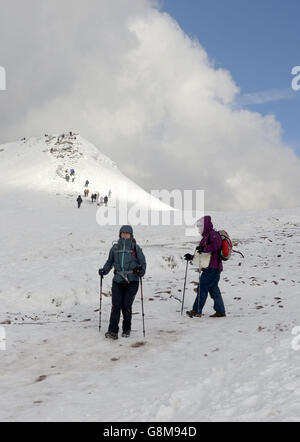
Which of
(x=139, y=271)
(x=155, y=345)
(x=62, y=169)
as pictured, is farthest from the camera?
(x=62, y=169)

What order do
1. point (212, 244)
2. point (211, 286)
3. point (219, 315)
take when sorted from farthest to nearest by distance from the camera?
point (219, 315)
point (211, 286)
point (212, 244)

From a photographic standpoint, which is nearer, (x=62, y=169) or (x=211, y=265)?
(x=211, y=265)

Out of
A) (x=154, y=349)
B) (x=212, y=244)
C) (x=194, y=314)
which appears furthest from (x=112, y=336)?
(x=212, y=244)

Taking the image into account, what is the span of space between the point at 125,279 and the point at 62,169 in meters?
60.0

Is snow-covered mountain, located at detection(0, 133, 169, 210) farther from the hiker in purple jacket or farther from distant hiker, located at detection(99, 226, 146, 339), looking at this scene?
distant hiker, located at detection(99, 226, 146, 339)

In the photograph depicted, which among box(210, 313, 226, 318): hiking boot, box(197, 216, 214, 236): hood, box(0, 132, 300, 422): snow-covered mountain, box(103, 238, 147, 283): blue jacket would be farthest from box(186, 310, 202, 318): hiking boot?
box(103, 238, 147, 283): blue jacket

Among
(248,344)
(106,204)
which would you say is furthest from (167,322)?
(106,204)

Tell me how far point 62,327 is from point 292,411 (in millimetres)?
6940

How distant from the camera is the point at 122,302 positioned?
27.3 feet

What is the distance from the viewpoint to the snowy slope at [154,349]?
4.68 meters

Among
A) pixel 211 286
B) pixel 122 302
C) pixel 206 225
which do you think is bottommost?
pixel 122 302

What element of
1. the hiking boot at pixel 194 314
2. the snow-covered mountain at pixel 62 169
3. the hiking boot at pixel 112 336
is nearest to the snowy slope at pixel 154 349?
the hiking boot at pixel 112 336

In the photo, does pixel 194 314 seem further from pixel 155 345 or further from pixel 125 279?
pixel 125 279
